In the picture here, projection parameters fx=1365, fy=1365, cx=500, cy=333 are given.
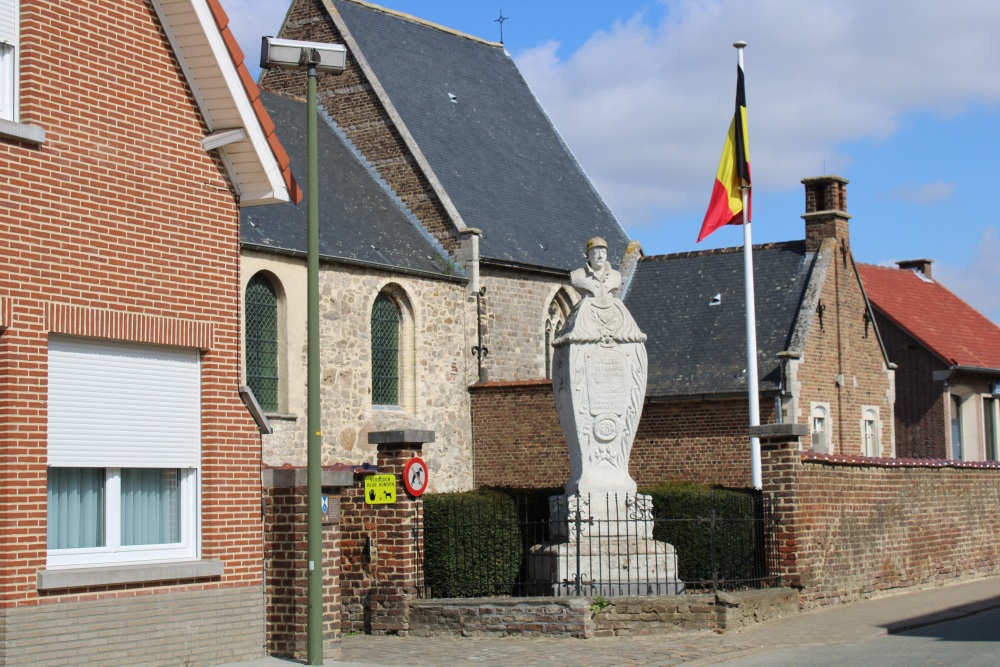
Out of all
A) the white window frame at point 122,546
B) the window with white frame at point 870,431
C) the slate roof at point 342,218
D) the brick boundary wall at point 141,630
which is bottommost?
the brick boundary wall at point 141,630

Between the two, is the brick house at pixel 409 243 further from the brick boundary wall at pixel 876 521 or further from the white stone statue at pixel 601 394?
the brick boundary wall at pixel 876 521

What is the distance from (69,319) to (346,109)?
20406mm

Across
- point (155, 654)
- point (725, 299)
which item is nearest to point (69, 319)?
point (155, 654)

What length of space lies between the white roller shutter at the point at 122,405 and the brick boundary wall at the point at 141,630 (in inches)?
48.3

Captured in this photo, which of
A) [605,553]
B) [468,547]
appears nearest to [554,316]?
[468,547]

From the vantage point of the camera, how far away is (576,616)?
49.7 feet

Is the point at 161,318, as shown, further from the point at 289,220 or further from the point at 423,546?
the point at 289,220

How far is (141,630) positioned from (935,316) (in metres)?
32.3

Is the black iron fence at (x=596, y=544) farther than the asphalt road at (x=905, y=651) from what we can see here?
Yes

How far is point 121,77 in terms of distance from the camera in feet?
40.4

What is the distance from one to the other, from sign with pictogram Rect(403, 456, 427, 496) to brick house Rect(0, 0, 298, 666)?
2.85m

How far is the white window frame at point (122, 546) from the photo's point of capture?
38.1 feet

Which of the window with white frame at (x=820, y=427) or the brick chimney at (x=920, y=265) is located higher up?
the brick chimney at (x=920, y=265)

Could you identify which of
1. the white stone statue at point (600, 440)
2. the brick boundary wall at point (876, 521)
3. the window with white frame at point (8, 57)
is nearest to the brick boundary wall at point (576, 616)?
the white stone statue at point (600, 440)
